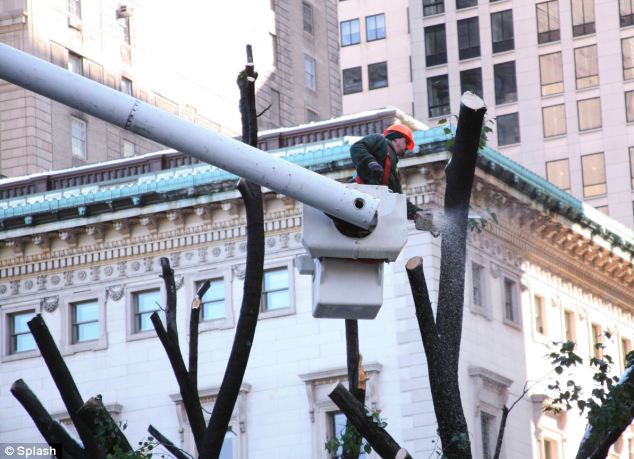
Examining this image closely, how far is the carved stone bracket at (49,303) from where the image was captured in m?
51.1

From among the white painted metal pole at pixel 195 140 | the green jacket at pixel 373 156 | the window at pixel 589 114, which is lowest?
the white painted metal pole at pixel 195 140

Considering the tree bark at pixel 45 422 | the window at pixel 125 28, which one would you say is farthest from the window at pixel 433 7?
the tree bark at pixel 45 422

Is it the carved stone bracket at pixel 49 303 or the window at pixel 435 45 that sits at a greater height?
the window at pixel 435 45

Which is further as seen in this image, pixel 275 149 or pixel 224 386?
pixel 275 149

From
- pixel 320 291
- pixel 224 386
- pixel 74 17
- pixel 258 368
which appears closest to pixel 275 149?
pixel 258 368

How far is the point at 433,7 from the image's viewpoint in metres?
93.6

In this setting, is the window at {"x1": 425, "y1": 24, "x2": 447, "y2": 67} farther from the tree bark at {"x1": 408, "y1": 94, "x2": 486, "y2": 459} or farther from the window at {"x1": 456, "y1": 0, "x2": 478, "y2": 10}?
the tree bark at {"x1": 408, "y1": 94, "x2": 486, "y2": 459}

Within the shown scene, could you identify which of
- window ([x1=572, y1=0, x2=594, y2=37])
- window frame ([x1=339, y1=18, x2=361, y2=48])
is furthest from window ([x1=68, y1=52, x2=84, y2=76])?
window frame ([x1=339, y1=18, x2=361, y2=48])

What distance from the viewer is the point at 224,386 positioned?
14961mm

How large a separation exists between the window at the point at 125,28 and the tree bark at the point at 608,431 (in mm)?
58790

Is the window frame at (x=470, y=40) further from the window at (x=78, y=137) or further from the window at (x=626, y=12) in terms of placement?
the window at (x=78, y=137)

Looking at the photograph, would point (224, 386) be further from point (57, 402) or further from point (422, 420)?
point (57, 402)

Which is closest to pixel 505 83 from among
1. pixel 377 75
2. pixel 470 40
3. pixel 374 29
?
pixel 470 40

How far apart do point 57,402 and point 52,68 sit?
132 feet
